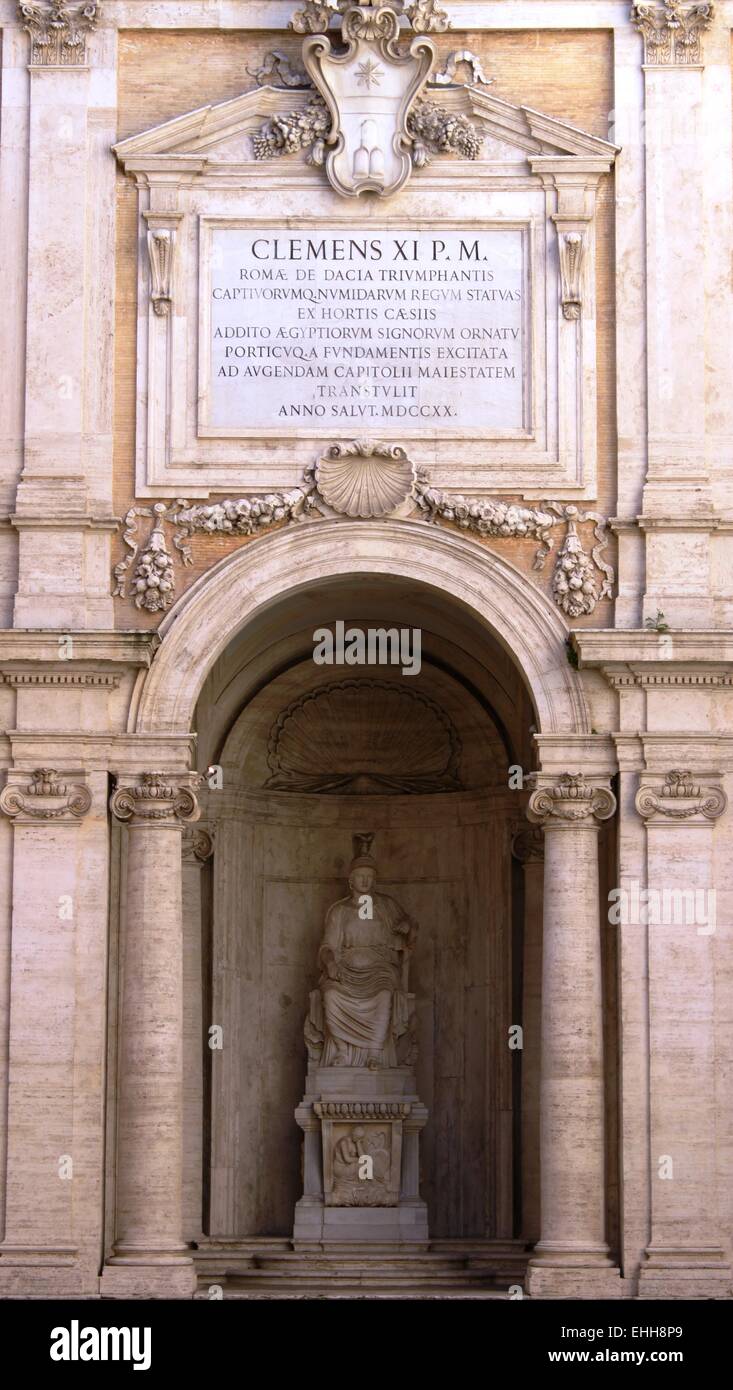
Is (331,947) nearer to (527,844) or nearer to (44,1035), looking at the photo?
(527,844)

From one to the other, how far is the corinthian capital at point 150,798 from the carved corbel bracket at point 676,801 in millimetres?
3582

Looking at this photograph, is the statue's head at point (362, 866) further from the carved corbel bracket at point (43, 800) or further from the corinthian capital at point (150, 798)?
the carved corbel bracket at point (43, 800)

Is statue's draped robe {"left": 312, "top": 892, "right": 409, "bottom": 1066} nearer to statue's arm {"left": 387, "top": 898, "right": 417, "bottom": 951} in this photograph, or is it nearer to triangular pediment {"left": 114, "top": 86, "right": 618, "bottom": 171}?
statue's arm {"left": 387, "top": 898, "right": 417, "bottom": 951}

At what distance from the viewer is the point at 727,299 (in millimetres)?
24703

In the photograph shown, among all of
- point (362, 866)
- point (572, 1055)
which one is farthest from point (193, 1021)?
point (572, 1055)

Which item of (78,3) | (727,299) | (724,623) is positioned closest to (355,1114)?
(724,623)

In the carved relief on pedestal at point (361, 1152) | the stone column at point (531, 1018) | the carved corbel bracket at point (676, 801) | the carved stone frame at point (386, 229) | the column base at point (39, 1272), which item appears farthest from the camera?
the carved relief on pedestal at point (361, 1152)

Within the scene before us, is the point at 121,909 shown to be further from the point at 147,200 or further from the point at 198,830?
the point at 147,200

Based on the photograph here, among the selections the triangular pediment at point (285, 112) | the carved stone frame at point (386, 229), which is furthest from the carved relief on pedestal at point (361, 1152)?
the triangular pediment at point (285, 112)

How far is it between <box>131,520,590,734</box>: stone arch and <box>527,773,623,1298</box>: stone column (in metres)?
0.71

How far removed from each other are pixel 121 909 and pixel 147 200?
5786 mm

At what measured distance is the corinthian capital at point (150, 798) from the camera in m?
24.0

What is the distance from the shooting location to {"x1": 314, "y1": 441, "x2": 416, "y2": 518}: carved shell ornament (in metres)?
24.4

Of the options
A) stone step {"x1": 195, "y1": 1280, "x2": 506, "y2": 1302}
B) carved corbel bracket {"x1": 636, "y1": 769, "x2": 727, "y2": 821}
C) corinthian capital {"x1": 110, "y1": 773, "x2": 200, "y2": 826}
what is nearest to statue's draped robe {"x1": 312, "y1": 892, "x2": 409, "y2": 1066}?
stone step {"x1": 195, "y1": 1280, "x2": 506, "y2": 1302}
